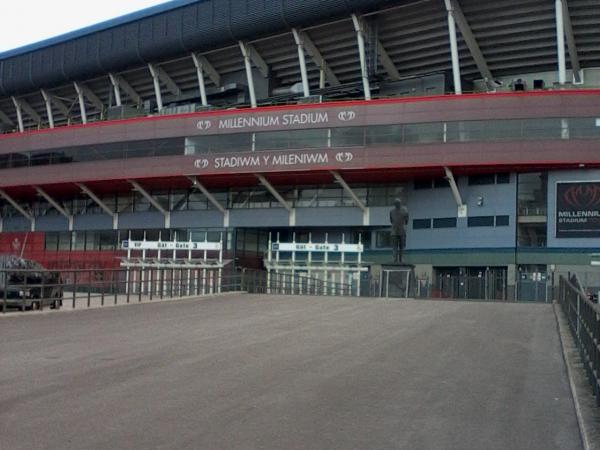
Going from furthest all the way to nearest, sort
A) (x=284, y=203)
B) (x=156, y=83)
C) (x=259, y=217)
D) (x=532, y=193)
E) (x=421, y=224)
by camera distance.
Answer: (x=156, y=83) → (x=259, y=217) → (x=284, y=203) → (x=421, y=224) → (x=532, y=193)

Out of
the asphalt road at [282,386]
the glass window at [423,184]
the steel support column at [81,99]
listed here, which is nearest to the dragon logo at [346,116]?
the glass window at [423,184]

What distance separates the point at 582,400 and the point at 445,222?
37.3 meters

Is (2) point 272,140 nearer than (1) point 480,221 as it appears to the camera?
No

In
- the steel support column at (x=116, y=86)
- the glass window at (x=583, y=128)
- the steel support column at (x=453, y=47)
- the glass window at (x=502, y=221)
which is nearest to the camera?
the glass window at (x=583, y=128)

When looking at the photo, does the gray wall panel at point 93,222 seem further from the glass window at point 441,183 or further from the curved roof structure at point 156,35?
the glass window at point 441,183

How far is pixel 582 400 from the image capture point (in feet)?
26.7

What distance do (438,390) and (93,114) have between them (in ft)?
201

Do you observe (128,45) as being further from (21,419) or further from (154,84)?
(21,419)

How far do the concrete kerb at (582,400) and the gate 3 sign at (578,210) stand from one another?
94.3ft

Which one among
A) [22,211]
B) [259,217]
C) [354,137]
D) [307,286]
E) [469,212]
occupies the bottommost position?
[307,286]

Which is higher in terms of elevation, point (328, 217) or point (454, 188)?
point (454, 188)

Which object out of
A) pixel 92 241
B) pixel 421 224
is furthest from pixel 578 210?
pixel 92 241

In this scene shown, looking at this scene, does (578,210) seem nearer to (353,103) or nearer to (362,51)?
(353,103)

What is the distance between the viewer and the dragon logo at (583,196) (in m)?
40.2
